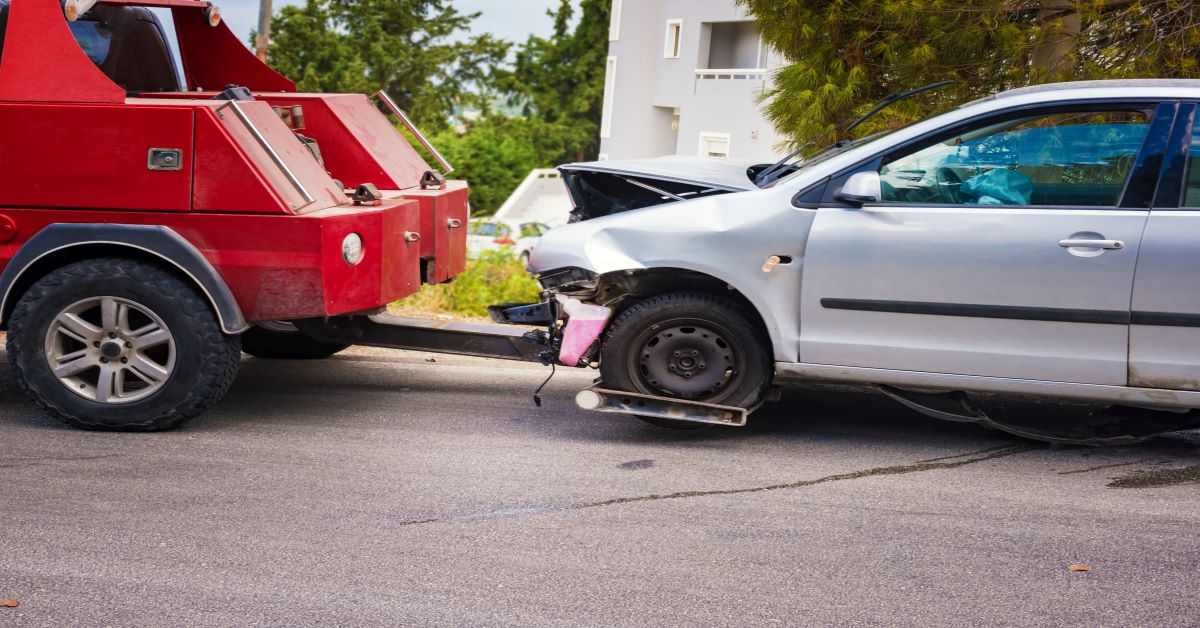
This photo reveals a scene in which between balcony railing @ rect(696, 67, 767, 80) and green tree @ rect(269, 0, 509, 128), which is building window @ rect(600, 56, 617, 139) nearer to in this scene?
balcony railing @ rect(696, 67, 767, 80)

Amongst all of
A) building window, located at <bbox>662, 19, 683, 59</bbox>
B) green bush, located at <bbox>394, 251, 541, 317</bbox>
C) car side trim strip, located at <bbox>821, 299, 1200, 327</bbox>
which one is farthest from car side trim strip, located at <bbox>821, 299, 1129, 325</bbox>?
building window, located at <bbox>662, 19, 683, 59</bbox>

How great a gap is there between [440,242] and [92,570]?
2915 millimetres

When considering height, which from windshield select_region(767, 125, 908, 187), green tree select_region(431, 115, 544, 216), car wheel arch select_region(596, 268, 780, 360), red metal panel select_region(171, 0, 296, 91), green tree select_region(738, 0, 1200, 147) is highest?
green tree select_region(738, 0, 1200, 147)

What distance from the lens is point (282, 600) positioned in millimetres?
3803

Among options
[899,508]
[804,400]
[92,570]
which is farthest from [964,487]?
[92,570]

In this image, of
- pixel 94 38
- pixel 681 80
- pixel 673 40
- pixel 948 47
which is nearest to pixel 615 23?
pixel 673 40

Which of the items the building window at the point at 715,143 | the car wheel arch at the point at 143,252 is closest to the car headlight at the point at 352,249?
the car wheel arch at the point at 143,252

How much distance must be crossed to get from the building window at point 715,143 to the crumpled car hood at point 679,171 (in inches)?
983

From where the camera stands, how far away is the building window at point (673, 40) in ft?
112

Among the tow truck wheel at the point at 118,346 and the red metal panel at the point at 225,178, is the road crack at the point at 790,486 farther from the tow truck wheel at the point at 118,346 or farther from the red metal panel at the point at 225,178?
the red metal panel at the point at 225,178

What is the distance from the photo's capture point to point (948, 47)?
8094 millimetres

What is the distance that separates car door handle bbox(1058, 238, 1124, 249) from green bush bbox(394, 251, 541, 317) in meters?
4.38

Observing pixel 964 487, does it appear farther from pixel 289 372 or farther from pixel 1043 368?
pixel 289 372

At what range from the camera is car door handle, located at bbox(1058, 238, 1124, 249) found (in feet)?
17.0
